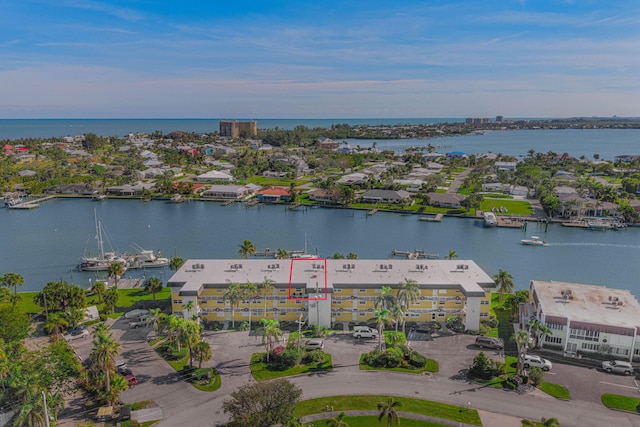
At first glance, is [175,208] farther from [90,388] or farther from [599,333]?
[599,333]

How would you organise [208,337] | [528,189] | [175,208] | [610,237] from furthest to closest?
[528,189] → [175,208] → [610,237] → [208,337]

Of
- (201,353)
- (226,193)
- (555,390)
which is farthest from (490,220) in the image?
(201,353)

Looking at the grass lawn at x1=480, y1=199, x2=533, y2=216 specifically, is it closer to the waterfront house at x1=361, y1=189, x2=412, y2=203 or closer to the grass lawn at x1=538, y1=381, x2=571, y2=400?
the waterfront house at x1=361, y1=189, x2=412, y2=203

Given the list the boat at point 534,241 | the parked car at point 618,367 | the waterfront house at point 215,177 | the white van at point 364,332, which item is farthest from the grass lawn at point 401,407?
the waterfront house at point 215,177

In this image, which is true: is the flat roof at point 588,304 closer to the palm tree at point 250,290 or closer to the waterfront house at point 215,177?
the palm tree at point 250,290

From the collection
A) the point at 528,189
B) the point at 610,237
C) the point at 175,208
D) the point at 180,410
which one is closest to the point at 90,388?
the point at 180,410

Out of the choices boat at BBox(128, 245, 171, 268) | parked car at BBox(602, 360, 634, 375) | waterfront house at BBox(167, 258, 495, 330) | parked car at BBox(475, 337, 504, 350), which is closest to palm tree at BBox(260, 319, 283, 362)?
waterfront house at BBox(167, 258, 495, 330)
